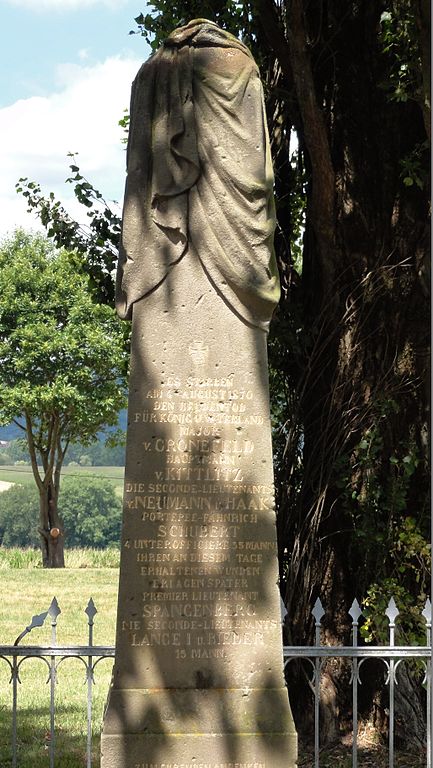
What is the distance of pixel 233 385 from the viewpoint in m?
5.48

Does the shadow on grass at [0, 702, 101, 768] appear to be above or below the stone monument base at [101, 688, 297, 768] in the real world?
below

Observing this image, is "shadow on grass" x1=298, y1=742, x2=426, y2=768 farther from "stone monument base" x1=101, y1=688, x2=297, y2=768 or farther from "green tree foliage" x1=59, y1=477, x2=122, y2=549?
"green tree foliage" x1=59, y1=477, x2=122, y2=549

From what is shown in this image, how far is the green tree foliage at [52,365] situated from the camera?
3369cm

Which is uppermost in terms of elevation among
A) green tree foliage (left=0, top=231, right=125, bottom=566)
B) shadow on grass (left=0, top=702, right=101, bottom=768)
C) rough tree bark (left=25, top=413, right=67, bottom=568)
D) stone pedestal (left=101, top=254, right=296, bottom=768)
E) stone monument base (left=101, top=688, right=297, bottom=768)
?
green tree foliage (left=0, top=231, right=125, bottom=566)

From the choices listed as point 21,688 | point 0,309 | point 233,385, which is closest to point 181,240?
point 233,385

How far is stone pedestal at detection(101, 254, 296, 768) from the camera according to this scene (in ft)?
17.1

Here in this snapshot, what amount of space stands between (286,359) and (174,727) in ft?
13.7

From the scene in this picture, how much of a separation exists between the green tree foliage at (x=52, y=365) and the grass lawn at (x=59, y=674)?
978 centimetres

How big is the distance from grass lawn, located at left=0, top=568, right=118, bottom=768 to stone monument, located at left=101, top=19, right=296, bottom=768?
319 centimetres

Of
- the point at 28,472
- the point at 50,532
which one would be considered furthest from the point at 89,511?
the point at 28,472

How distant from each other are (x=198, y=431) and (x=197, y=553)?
0.60 meters

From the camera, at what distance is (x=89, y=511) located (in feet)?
212

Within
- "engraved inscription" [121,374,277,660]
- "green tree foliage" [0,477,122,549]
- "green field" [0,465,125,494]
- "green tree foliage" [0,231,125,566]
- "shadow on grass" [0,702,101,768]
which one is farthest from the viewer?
"green field" [0,465,125,494]

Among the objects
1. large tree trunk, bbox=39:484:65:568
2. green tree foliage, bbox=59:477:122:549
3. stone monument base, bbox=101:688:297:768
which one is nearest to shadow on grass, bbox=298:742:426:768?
stone monument base, bbox=101:688:297:768
